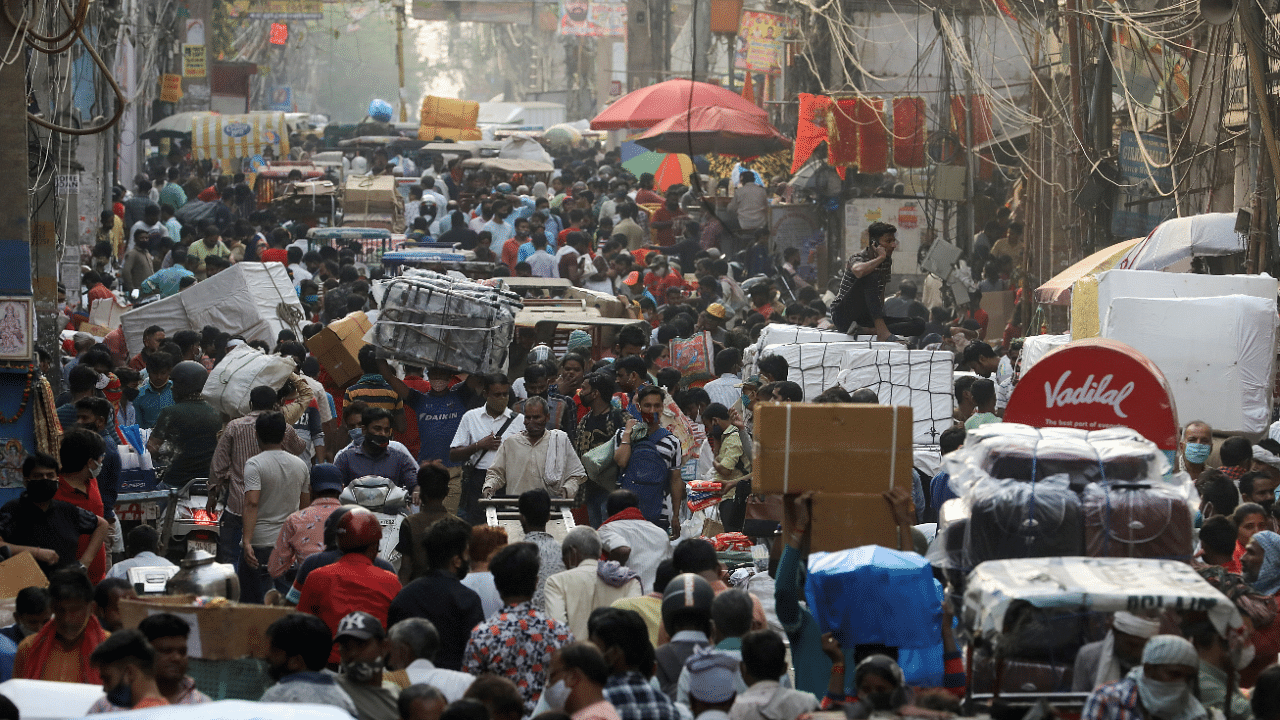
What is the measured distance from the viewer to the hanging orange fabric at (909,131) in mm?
20375

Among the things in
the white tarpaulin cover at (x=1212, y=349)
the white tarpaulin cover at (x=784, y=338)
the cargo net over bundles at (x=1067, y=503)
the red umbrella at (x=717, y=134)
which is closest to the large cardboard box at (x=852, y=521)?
the cargo net over bundles at (x=1067, y=503)

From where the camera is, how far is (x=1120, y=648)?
5016 millimetres

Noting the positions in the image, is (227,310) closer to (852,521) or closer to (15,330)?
(15,330)

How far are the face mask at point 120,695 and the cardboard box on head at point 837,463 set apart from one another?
2646 millimetres

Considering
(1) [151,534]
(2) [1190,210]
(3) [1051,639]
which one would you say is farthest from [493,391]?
(2) [1190,210]

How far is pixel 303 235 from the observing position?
20.0m

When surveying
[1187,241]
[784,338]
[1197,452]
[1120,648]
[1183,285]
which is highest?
[1187,241]

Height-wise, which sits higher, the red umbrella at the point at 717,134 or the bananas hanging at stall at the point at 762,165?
the red umbrella at the point at 717,134

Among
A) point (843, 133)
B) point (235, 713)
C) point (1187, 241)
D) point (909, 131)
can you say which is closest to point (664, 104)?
point (843, 133)

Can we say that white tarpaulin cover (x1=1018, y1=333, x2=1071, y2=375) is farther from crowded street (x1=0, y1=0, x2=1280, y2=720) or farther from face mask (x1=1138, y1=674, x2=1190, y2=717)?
face mask (x1=1138, y1=674, x2=1190, y2=717)

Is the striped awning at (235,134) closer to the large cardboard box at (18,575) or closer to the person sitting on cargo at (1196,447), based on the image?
the person sitting on cargo at (1196,447)

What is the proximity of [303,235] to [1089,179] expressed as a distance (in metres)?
10.0

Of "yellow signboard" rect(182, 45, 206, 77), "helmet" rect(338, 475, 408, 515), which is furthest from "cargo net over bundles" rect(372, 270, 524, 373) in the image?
"yellow signboard" rect(182, 45, 206, 77)

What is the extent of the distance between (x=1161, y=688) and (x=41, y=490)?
4.88 metres
